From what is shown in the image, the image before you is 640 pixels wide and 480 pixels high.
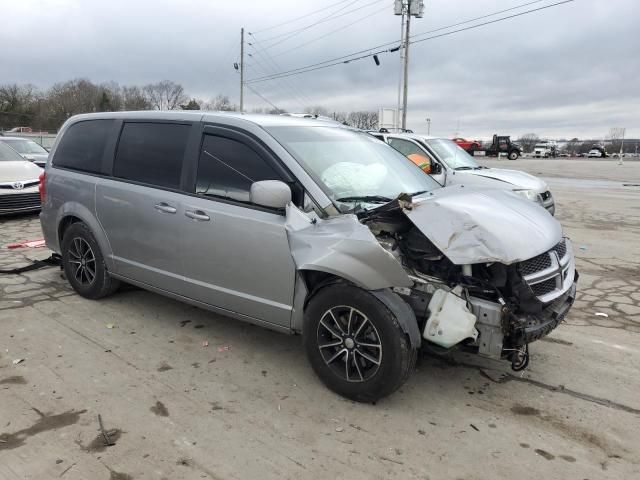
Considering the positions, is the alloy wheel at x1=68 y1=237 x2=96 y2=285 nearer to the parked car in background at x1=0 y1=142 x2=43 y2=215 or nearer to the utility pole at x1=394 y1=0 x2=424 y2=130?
the parked car in background at x1=0 y1=142 x2=43 y2=215

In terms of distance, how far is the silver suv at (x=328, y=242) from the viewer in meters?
3.12

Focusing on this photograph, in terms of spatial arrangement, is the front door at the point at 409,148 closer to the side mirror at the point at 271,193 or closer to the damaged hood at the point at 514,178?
the damaged hood at the point at 514,178

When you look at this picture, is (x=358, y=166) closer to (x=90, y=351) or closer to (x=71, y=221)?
(x=90, y=351)

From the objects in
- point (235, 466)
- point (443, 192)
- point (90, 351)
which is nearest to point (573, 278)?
point (443, 192)

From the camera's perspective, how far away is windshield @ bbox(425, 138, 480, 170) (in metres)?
9.26

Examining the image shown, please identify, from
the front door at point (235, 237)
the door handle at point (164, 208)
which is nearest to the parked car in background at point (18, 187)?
the door handle at point (164, 208)

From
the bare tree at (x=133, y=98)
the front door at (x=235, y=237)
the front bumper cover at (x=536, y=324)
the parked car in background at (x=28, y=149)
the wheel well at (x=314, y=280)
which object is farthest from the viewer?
the bare tree at (x=133, y=98)

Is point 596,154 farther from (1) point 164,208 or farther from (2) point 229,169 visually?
(1) point 164,208

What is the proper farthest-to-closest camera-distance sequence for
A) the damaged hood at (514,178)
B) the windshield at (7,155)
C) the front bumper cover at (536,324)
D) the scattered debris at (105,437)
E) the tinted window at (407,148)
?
the windshield at (7,155)
the tinted window at (407,148)
the damaged hood at (514,178)
the front bumper cover at (536,324)
the scattered debris at (105,437)

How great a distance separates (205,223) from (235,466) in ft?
6.04

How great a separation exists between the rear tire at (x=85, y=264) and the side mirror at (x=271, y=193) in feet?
7.45

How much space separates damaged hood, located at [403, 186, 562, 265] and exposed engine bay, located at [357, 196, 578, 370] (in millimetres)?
89

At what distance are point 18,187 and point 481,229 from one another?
33.1 ft

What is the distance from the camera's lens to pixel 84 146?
516cm
